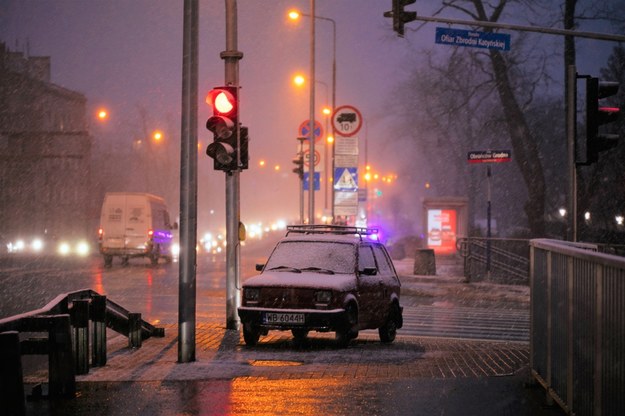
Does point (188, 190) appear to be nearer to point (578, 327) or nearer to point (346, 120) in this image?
point (578, 327)

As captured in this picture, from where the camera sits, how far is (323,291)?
12.2m

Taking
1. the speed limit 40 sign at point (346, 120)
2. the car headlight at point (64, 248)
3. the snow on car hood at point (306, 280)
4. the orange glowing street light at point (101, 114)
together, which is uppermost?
the orange glowing street light at point (101, 114)

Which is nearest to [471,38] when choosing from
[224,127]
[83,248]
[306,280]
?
[224,127]

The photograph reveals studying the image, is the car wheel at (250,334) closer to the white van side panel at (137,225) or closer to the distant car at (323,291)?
the distant car at (323,291)

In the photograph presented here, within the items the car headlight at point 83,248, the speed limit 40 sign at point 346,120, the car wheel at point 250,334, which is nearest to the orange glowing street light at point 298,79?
the speed limit 40 sign at point 346,120

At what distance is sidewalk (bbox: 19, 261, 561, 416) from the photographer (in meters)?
7.74

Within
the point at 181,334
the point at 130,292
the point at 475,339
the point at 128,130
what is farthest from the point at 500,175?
the point at 181,334

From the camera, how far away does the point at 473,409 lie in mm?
7609

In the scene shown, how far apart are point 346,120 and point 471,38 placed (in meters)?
5.70

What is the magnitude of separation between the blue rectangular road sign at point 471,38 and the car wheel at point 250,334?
931cm

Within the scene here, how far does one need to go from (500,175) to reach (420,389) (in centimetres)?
6672

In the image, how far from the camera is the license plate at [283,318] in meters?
12.2

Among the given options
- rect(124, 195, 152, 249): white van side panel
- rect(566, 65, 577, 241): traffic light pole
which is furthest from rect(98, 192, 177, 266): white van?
rect(566, 65, 577, 241): traffic light pole

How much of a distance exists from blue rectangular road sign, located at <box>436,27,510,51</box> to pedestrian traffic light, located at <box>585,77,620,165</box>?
741 cm
